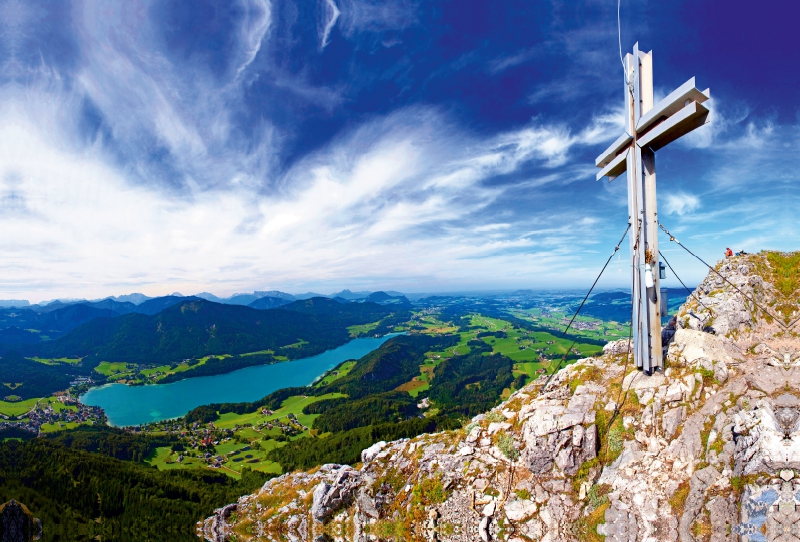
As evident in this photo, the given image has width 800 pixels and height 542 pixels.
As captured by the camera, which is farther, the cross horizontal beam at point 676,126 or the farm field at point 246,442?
the farm field at point 246,442

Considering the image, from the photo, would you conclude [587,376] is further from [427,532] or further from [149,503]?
[149,503]

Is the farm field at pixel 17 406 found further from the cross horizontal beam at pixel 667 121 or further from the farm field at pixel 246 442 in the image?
the cross horizontal beam at pixel 667 121

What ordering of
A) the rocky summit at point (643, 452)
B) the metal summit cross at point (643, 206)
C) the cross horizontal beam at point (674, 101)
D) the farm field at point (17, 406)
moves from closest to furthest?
the rocky summit at point (643, 452)
the cross horizontal beam at point (674, 101)
the metal summit cross at point (643, 206)
the farm field at point (17, 406)

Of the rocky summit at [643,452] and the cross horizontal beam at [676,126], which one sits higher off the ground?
the cross horizontal beam at [676,126]

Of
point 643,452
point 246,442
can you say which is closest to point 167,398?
point 246,442

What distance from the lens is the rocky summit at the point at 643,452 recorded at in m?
7.60

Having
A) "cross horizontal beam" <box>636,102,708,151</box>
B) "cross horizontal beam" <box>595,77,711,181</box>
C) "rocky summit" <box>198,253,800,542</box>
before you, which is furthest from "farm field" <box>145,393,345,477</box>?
"cross horizontal beam" <box>636,102,708,151</box>

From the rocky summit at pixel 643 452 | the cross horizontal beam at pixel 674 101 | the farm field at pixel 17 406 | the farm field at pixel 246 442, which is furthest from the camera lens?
the farm field at pixel 17 406

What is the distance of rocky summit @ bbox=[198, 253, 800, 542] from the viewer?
7.60 metres

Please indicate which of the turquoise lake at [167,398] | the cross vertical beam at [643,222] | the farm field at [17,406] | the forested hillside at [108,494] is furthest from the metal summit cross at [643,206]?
the farm field at [17,406]

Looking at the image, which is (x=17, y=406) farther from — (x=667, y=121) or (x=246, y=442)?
(x=667, y=121)

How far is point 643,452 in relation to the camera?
31.2ft

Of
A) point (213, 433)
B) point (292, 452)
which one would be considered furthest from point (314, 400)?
point (292, 452)

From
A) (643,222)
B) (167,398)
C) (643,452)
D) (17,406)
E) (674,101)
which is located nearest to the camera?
(643,452)
